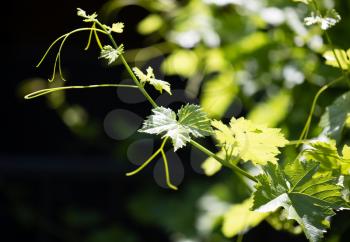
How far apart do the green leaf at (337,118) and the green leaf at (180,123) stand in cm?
28

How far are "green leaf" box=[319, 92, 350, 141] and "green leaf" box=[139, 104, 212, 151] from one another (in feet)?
0.91

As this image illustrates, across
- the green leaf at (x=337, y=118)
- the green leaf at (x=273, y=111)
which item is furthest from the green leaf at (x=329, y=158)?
the green leaf at (x=273, y=111)

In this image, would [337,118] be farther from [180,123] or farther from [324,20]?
[180,123]

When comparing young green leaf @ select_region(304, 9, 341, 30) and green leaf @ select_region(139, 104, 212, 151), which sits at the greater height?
young green leaf @ select_region(304, 9, 341, 30)

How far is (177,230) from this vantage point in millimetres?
2459

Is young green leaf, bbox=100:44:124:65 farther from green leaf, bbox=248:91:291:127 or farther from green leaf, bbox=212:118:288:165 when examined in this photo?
green leaf, bbox=248:91:291:127

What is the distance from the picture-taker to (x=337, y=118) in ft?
3.48

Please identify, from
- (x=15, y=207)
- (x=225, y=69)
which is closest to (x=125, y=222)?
(x=15, y=207)

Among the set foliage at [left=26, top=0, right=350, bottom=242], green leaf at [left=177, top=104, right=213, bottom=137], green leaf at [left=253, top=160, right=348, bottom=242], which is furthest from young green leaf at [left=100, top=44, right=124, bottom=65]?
green leaf at [left=253, top=160, right=348, bottom=242]

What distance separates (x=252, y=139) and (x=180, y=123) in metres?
0.11

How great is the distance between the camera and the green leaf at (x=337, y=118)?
1.05 metres

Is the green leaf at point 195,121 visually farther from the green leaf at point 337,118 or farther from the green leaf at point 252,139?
the green leaf at point 337,118

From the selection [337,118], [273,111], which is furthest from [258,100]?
[337,118]

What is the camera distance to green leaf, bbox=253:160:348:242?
85 centimetres
